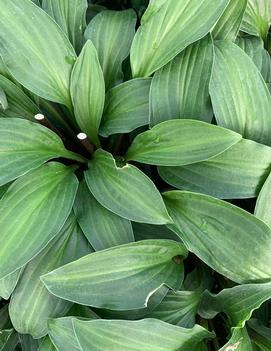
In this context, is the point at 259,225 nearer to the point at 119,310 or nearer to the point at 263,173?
the point at 263,173

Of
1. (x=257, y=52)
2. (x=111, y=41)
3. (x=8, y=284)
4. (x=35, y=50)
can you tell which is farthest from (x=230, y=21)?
(x=8, y=284)

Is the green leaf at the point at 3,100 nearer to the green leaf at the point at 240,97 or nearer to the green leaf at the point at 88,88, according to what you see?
the green leaf at the point at 88,88

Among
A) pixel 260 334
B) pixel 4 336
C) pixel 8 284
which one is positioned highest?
pixel 8 284

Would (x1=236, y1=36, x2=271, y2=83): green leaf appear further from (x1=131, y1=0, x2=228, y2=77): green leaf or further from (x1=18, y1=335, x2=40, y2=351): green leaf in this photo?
(x1=18, y1=335, x2=40, y2=351): green leaf

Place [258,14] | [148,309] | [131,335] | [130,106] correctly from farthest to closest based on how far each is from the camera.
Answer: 1. [258,14]
2. [130,106]
3. [148,309]
4. [131,335]

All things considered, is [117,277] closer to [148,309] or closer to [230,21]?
[148,309]

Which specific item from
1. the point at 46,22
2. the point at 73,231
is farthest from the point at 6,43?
the point at 73,231

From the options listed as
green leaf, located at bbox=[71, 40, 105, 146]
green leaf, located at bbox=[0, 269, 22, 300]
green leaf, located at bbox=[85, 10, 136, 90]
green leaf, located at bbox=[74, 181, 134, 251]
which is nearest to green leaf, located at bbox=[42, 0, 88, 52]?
green leaf, located at bbox=[85, 10, 136, 90]

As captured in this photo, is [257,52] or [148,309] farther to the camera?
[257,52]
